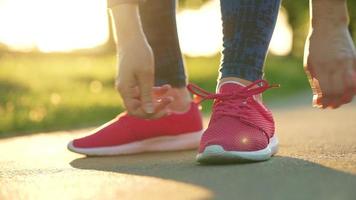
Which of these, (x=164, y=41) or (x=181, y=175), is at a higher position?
(x=164, y=41)

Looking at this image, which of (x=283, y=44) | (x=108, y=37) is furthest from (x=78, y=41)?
(x=283, y=44)

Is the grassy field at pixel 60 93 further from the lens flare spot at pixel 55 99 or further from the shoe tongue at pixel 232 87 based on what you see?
the shoe tongue at pixel 232 87

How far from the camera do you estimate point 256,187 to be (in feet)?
6.52

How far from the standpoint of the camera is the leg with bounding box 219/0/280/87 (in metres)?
2.60

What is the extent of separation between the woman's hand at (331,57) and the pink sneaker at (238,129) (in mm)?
259

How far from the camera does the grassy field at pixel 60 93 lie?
220 inches

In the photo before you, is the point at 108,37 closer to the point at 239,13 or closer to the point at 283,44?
the point at 283,44

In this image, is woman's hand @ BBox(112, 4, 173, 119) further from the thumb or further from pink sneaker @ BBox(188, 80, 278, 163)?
pink sneaker @ BBox(188, 80, 278, 163)

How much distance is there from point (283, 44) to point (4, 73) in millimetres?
18398

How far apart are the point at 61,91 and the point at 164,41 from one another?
18.7ft

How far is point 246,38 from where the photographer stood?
2615 millimetres

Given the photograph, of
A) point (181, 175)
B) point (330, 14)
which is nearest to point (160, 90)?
point (181, 175)

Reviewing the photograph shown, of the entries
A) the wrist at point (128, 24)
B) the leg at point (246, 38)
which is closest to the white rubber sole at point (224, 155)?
the leg at point (246, 38)

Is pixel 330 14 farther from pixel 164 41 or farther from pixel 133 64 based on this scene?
pixel 164 41
